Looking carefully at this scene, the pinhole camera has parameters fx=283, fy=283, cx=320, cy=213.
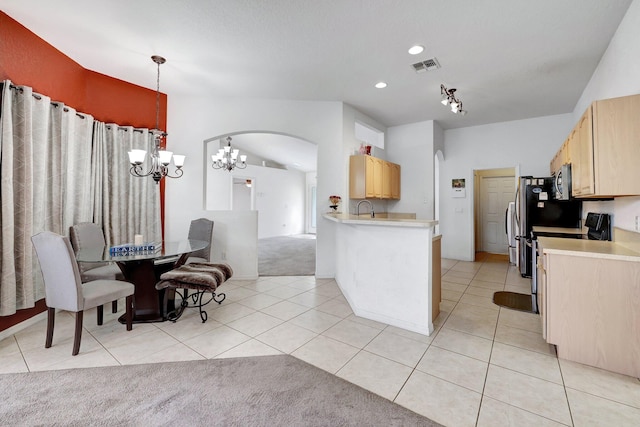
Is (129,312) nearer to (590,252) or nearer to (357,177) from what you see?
Answer: (357,177)

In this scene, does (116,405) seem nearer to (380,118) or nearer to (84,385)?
(84,385)

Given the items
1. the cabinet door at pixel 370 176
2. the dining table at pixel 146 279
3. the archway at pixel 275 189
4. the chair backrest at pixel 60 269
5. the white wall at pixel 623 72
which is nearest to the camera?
the chair backrest at pixel 60 269

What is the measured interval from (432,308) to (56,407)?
9.15ft

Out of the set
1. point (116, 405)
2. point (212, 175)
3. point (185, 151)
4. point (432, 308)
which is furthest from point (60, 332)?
point (212, 175)

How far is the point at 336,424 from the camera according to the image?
59.6 inches

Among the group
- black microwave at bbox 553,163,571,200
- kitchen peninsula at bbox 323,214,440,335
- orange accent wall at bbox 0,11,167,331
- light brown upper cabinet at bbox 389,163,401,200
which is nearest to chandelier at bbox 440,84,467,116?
black microwave at bbox 553,163,571,200

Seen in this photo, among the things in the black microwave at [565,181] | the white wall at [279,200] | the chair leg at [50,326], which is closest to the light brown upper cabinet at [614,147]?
the black microwave at [565,181]

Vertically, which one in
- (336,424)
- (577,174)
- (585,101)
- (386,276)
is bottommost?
(336,424)

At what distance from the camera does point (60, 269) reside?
88.4 inches

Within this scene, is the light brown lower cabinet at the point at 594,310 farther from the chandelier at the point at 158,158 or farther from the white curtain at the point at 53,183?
the white curtain at the point at 53,183

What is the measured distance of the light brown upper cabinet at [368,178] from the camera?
15.2 feet

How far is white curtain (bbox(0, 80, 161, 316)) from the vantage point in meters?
2.50

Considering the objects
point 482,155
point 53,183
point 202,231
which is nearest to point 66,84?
point 53,183

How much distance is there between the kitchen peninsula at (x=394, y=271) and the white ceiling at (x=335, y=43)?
1838mm
